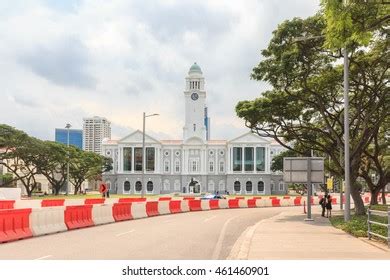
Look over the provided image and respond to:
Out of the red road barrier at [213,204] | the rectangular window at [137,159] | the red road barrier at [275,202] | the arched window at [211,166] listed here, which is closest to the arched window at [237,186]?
the arched window at [211,166]

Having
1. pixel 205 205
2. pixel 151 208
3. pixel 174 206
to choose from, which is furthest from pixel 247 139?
pixel 151 208

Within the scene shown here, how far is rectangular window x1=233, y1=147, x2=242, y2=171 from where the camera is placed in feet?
422

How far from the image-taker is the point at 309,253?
14.1 metres

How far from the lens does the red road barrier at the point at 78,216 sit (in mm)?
22098

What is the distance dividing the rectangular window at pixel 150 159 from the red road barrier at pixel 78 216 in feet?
342

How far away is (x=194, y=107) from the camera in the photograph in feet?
427

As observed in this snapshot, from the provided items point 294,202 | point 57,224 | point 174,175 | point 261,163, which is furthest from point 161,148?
point 57,224

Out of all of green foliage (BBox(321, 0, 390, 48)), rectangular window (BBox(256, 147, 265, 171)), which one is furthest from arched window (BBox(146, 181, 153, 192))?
green foliage (BBox(321, 0, 390, 48))

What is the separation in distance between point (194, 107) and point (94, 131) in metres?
52.9

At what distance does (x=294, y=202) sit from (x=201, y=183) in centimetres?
6899

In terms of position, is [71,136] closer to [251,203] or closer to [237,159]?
[237,159]

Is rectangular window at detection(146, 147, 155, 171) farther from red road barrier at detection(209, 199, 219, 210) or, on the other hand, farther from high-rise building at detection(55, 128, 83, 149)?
red road barrier at detection(209, 199, 219, 210)

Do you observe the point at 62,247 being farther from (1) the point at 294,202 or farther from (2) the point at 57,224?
(1) the point at 294,202

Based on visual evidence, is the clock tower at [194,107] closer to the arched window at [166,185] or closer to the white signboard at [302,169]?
the arched window at [166,185]
